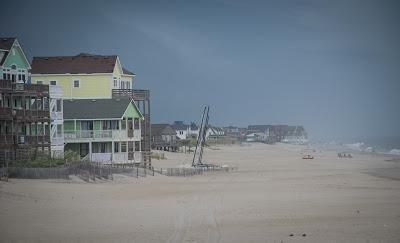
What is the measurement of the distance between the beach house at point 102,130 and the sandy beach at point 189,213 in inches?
456

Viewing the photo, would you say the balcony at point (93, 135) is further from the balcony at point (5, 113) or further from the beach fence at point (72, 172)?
the balcony at point (5, 113)

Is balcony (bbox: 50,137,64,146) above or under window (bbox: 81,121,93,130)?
under

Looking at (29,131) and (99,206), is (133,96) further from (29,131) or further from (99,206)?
(99,206)

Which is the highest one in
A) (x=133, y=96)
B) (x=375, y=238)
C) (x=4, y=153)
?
(x=133, y=96)

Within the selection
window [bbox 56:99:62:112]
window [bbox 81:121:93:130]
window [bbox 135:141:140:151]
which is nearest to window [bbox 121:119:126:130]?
window [bbox 81:121:93:130]

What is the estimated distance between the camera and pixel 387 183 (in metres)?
39.4

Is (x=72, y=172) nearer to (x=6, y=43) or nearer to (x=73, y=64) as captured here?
(x=6, y=43)

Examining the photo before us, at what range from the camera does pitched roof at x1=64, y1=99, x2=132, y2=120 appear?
1816 inches

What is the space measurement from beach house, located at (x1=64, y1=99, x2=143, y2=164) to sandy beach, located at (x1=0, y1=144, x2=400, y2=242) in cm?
1157

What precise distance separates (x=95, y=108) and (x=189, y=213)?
24601 millimetres

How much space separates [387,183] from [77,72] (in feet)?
85.0

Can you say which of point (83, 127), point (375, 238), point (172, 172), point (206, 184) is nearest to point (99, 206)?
point (375, 238)

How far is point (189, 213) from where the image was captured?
23969 millimetres

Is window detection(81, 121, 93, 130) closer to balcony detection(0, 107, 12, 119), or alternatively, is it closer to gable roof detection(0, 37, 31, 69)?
gable roof detection(0, 37, 31, 69)
